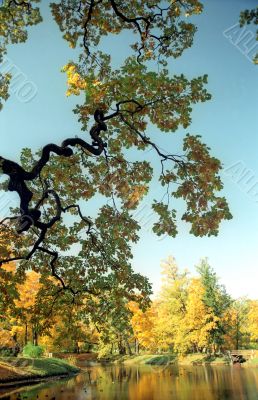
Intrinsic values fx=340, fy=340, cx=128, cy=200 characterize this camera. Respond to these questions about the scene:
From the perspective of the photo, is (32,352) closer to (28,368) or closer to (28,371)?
(28,368)

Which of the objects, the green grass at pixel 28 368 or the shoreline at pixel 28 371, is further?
the green grass at pixel 28 368

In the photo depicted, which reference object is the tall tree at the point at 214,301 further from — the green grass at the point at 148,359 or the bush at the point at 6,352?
the bush at the point at 6,352

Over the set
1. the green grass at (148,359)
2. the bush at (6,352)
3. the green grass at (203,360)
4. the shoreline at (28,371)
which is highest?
the bush at (6,352)

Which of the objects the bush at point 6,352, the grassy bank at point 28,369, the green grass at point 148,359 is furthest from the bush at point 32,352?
the green grass at point 148,359

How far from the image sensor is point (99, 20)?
28.9ft

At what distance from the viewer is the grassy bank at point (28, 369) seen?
24.7 meters

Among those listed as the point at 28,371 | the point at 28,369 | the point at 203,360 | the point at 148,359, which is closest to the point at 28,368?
the point at 28,369

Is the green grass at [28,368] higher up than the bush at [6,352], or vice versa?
the bush at [6,352]

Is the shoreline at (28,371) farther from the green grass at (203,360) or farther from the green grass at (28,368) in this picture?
the green grass at (203,360)

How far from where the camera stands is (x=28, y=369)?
27.2 meters

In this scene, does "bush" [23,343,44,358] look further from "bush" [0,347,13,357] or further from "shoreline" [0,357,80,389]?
"bush" [0,347,13,357]

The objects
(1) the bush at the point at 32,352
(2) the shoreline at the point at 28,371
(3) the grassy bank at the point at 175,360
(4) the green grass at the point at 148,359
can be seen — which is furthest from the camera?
(4) the green grass at the point at 148,359

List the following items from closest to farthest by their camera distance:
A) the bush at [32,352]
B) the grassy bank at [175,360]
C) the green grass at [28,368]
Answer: the green grass at [28,368]
the bush at [32,352]
the grassy bank at [175,360]

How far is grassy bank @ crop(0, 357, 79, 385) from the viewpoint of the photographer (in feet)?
81.1
